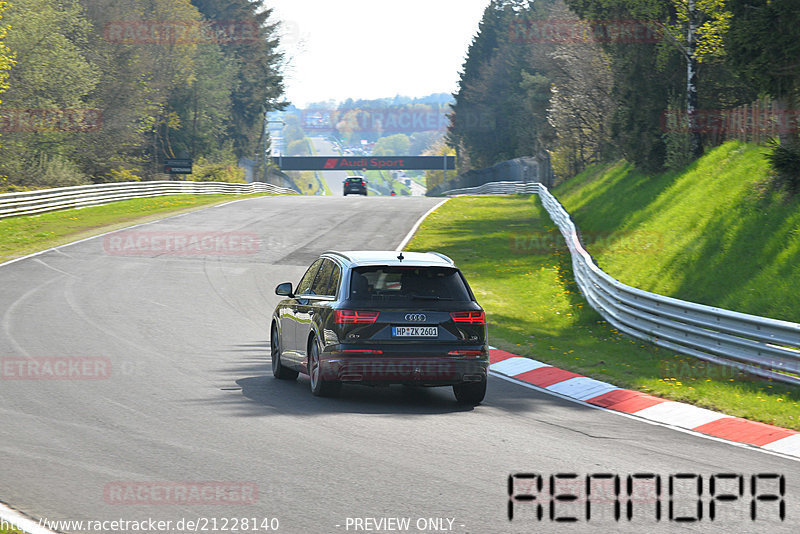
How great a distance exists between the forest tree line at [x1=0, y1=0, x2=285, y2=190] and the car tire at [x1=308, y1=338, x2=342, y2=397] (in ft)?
112

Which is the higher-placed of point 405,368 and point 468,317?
point 468,317

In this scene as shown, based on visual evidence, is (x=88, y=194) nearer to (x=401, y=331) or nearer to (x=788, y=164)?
(x=788, y=164)

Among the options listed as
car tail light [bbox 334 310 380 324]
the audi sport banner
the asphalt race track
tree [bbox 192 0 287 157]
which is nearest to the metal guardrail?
the asphalt race track

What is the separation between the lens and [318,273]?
1187cm

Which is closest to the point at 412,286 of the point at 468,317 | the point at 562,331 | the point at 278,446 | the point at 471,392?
the point at 468,317

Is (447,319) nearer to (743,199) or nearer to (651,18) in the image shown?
(743,199)

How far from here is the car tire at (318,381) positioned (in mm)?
10484

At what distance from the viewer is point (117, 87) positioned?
6178 centimetres

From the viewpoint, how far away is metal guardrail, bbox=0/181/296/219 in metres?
34.8

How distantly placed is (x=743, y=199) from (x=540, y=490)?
1558 cm

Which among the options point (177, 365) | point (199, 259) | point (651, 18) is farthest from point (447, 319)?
point (651, 18)

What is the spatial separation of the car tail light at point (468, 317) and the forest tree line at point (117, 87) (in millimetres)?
35191

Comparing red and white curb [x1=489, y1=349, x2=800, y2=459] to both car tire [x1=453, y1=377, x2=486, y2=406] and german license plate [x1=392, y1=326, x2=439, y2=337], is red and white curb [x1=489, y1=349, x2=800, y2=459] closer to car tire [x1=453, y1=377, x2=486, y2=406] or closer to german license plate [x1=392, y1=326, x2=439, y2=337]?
car tire [x1=453, y1=377, x2=486, y2=406]

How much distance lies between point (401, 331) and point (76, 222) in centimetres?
2845
